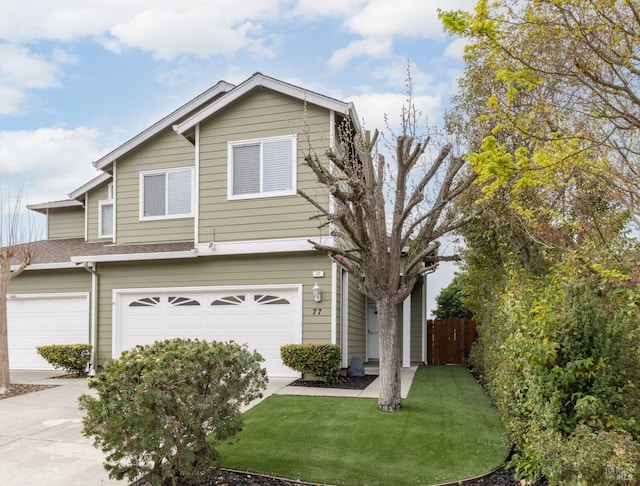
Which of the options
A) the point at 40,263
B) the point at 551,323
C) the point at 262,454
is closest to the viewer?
the point at 551,323

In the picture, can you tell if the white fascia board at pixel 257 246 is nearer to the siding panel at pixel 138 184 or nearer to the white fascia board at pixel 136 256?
the white fascia board at pixel 136 256

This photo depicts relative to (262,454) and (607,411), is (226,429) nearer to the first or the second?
(262,454)

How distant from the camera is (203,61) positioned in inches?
530

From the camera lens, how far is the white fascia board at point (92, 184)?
15515 millimetres

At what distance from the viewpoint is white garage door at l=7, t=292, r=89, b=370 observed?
1397 centimetres

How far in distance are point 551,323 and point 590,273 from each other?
83 cm

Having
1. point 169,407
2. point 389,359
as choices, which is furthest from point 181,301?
point 169,407

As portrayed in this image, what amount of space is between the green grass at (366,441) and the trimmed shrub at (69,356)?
256 inches

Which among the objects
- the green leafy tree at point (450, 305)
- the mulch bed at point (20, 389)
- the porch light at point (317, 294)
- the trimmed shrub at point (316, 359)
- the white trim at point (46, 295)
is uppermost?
the porch light at point (317, 294)

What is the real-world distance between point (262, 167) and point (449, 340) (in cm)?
938

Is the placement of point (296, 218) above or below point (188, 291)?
above

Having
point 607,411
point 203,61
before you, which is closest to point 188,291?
point 203,61

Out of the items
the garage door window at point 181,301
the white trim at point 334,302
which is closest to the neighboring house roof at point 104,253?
the garage door window at point 181,301

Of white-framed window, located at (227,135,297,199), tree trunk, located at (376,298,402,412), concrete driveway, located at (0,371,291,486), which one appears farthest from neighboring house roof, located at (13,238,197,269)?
tree trunk, located at (376,298,402,412)
